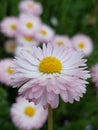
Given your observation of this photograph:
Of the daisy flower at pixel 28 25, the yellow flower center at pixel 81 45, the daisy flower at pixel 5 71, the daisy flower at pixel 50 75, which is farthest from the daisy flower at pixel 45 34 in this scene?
the daisy flower at pixel 50 75

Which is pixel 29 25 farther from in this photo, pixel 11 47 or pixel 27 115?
pixel 27 115

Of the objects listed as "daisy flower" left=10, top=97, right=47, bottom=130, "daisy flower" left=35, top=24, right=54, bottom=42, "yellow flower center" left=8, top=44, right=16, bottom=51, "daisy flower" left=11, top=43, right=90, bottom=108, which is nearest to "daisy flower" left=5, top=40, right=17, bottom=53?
"yellow flower center" left=8, top=44, right=16, bottom=51

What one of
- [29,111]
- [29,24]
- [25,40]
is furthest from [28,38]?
[29,111]

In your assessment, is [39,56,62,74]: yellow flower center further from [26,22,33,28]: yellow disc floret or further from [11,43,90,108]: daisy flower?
[26,22,33,28]: yellow disc floret

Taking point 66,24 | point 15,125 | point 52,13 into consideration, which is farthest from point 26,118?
point 52,13

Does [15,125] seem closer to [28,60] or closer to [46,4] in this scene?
[28,60]

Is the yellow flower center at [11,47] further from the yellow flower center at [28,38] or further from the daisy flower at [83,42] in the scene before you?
the daisy flower at [83,42]
